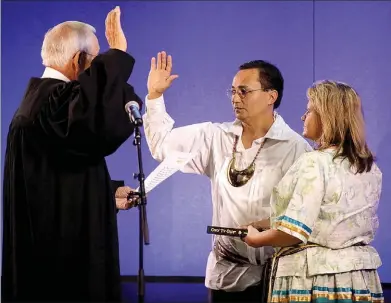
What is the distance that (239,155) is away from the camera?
2.69m

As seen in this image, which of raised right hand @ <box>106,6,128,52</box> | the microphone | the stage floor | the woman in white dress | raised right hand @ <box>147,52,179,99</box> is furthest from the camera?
the stage floor

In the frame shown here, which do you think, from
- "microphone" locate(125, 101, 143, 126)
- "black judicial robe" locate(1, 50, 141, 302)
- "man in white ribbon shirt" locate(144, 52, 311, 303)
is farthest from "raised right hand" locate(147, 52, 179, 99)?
"microphone" locate(125, 101, 143, 126)

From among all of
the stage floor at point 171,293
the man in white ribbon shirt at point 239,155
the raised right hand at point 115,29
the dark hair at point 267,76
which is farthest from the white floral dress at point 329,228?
the stage floor at point 171,293

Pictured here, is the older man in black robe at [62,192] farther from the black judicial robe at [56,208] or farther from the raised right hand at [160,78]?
the raised right hand at [160,78]

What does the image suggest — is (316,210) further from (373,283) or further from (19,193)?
(19,193)

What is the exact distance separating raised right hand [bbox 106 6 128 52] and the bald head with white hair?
0.09 m

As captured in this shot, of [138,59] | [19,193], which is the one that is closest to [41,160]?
[19,193]

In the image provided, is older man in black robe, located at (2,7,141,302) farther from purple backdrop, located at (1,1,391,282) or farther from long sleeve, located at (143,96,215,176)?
purple backdrop, located at (1,1,391,282)

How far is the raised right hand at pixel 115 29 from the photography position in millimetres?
2301

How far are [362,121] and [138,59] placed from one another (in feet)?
8.29

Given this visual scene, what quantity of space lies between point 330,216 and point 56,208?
38.2 inches

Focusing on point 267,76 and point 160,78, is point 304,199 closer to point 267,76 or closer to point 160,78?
point 267,76

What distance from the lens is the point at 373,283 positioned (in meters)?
2.23

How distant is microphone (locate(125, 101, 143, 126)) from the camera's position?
2.04m
